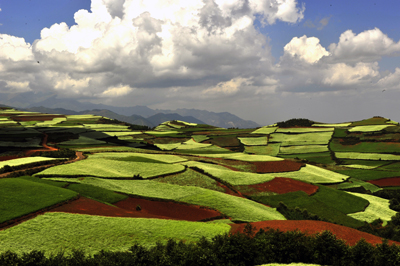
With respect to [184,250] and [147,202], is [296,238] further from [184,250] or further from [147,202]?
[147,202]

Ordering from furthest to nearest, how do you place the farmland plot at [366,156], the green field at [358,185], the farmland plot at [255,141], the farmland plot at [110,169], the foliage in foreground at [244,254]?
the farmland plot at [255,141] < the farmland plot at [366,156] < the green field at [358,185] < the farmland plot at [110,169] < the foliage in foreground at [244,254]

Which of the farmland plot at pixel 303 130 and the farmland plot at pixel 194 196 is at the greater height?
the farmland plot at pixel 303 130

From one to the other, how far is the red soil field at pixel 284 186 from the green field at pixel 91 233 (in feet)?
98.3

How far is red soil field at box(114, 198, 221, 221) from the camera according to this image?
42.7 m

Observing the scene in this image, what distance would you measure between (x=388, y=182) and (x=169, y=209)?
74665 millimetres

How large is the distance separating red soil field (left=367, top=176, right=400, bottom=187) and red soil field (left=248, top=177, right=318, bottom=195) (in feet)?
98.9

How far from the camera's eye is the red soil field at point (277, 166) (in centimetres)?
8356

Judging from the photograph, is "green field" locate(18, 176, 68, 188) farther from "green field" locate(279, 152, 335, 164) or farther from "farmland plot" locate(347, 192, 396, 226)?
"green field" locate(279, 152, 335, 164)

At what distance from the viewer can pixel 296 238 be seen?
28.8m

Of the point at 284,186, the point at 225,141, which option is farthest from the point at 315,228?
the point at 225,141

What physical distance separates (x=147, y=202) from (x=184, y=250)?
75.8 feet

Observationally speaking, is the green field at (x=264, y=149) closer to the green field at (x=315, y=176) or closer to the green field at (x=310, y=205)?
the green field at (x=315, y=176)

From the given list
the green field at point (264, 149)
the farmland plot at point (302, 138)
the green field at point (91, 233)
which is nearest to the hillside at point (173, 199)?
the green field at point (91, 233)

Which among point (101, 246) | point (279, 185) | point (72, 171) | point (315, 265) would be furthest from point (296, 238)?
point (72, 171)
